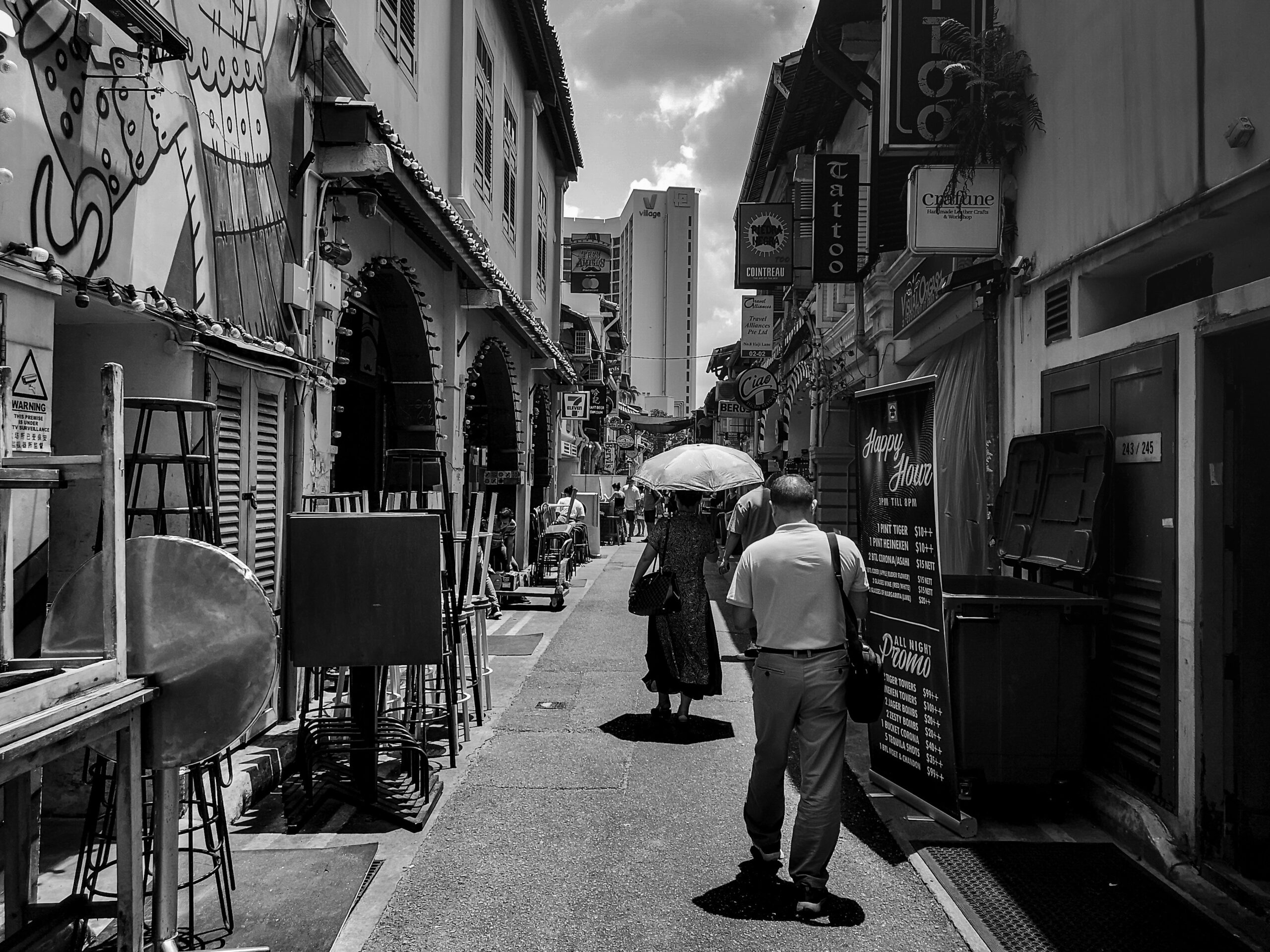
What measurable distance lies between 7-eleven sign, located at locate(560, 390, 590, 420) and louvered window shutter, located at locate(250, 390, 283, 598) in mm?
26867

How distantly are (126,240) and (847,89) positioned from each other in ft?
31.8

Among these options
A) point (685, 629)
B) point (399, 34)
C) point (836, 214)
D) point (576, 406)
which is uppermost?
point (399, 34)

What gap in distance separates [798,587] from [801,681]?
0.44 m

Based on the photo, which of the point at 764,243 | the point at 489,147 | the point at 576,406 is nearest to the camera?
the point at 489,147

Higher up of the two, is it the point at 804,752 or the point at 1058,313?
the point at 1058,313

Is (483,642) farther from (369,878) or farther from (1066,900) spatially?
(1066,900)

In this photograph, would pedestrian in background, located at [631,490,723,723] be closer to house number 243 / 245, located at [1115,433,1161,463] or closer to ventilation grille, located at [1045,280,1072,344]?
ventilation grille, located at [1045,280,1072,344]

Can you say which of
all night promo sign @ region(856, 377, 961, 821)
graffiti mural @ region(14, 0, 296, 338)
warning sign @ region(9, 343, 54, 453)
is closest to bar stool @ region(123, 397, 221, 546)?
warning sign @ region(9, 343, 54, 453)

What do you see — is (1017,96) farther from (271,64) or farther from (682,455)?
(271,64)

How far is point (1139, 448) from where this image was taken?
18.0 feet

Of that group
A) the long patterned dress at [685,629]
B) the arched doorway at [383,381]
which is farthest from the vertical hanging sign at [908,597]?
the arched doorway at [383,381]

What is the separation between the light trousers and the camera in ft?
14.3

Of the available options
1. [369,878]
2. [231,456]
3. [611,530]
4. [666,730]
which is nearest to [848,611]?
[369,878]

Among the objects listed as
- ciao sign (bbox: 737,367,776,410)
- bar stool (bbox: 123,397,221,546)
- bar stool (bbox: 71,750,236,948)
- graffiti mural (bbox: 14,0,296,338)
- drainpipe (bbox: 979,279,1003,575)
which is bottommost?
bar stool (bbox: 71,750,236,948)
